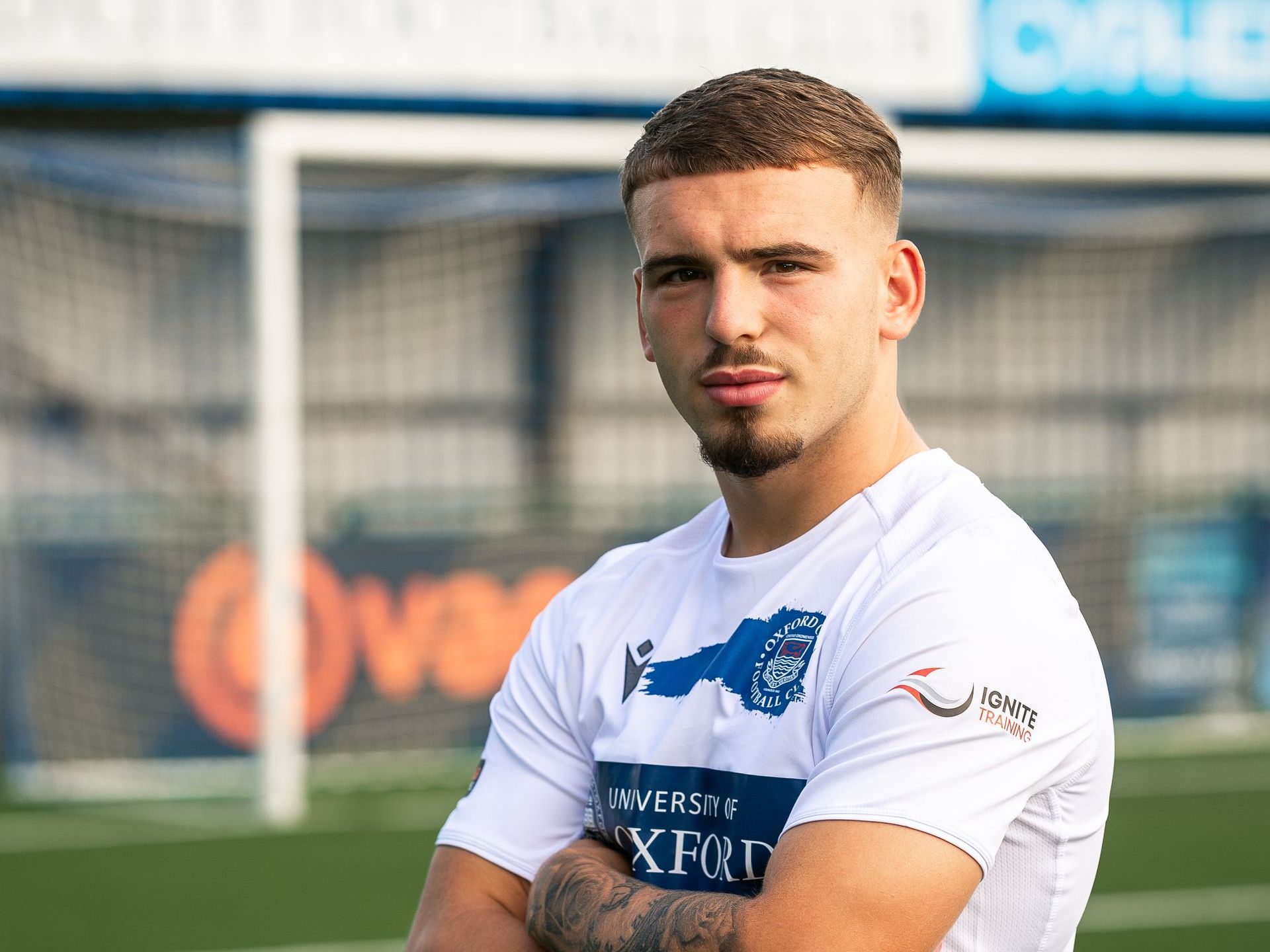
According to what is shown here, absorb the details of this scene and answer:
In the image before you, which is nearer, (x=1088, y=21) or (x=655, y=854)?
(x=655, y=854)

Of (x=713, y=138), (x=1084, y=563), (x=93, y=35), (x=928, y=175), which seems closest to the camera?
(x=713, y=138)

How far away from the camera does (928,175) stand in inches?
297

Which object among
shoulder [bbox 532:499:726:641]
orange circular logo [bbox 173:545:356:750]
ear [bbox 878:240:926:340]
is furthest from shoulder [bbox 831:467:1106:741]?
orange circular logo [bbox 173:545:356:750]

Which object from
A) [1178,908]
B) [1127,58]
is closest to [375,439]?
[1127,58]

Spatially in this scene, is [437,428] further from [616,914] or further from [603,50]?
→ [616,914]

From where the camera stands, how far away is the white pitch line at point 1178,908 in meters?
5.63

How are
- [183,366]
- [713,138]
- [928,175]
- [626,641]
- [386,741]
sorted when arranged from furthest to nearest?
1. [183,366]
2. [386,741]
3. [928,175]
4. [626,641]
5. [713,138]

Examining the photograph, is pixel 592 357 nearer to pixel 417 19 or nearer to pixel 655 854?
pixel 417 19

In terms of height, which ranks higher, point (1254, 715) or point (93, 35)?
point (93, 35)

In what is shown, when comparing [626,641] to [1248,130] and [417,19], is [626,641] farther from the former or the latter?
[1248,130]

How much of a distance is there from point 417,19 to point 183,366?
5.58 meters

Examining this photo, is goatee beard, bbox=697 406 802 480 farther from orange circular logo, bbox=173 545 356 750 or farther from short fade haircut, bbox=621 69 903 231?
orange circular logo, bbox=173 545 356 750

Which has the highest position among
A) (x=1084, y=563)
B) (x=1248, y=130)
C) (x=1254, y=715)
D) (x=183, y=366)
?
(x=1248, y=130)

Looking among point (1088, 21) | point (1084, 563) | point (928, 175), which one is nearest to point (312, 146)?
point (928, 175)
